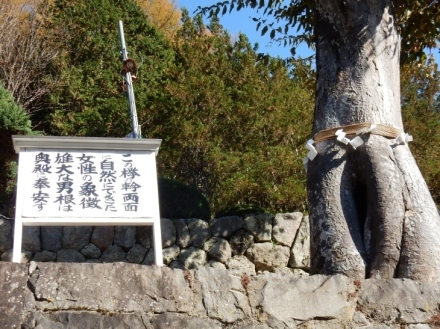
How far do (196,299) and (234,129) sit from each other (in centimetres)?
896

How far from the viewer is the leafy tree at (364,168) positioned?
19.1 ft

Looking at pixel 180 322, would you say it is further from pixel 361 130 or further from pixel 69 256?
pixel 69 256

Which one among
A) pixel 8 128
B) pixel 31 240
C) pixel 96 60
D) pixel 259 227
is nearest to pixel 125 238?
pixel 31 240

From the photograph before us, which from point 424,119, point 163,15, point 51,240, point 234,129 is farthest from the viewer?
point 163,15

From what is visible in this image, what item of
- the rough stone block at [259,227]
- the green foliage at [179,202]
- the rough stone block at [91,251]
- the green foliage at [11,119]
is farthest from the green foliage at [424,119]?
the green foliage at [11,119]

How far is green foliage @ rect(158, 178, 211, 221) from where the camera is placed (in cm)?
1041

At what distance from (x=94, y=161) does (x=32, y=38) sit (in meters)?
12.9

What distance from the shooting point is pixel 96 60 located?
684 inches

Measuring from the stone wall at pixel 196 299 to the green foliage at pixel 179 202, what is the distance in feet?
17.9

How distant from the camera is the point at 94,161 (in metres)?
5.82

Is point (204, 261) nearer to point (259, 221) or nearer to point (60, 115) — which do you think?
point (259, 221)

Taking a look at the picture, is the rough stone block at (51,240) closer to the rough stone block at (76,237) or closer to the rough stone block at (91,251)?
the rough stone block at (76,237)

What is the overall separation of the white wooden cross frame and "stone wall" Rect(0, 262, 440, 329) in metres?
0.78

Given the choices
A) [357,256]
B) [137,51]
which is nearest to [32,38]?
[137,51]
